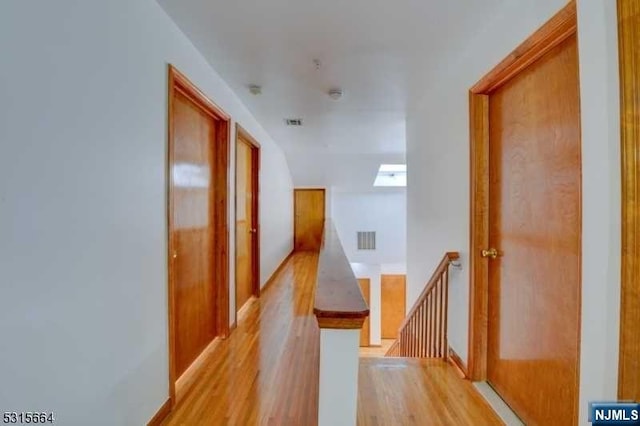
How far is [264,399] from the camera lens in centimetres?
199

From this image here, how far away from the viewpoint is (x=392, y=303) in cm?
850

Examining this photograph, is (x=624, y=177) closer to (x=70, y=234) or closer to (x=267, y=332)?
(x=70, y=234)

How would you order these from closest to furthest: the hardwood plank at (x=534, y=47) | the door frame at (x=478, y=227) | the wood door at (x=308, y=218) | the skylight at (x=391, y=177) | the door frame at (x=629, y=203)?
1. the door frame at (x=629, y=203)
2. the hardwood plank at (x=534, y=47)
3. the door frame at (x=478, y=227)
4. the skylight at (x=391, y=177)
5. the wood door at (x=308, y=218)

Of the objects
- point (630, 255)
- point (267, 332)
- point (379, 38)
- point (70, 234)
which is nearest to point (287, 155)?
point (267, 332)

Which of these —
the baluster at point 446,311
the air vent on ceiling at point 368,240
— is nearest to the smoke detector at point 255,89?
the baluster at point 446,311

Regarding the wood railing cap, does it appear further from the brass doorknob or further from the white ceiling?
the white ceiling

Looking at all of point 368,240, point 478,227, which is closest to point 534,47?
point 478,227

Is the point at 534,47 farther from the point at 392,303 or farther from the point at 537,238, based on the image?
the point at 392,303

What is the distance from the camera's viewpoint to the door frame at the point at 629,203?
0.92m

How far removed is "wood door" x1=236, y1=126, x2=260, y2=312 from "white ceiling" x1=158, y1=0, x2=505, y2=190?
51 centimetres

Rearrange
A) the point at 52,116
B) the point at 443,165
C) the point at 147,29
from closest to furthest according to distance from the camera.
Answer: the point at 52,116
the point at 147,29
the point at 443,165

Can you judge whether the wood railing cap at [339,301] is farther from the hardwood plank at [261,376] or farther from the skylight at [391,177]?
the skylight at [391,177]

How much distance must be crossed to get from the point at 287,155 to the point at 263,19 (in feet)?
16.4

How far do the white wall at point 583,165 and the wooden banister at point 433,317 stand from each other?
10cm
